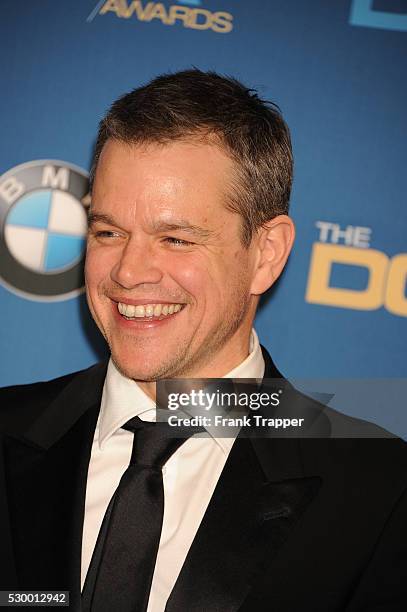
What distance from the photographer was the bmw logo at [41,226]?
2.58 meters

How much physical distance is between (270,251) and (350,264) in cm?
54

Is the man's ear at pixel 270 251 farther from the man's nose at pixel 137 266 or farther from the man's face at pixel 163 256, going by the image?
the man's nose at pixel 137 266

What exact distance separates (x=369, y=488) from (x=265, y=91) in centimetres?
126

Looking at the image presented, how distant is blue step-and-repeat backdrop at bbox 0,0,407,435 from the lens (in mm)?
2574

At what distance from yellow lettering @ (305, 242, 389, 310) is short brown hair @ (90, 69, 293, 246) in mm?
492

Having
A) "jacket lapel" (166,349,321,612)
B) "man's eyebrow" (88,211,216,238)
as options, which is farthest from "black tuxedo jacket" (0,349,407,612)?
"man's eyebrow" (88,211,216,238)

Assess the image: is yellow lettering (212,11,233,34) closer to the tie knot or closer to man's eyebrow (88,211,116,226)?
man's eyebrow (88,211,116,226)

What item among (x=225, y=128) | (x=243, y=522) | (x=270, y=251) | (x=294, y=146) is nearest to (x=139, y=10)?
(x=294, y=146)

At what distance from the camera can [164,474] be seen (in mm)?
1912

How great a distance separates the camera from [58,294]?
2.61 m

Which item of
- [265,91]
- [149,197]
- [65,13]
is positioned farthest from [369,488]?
[65,13]

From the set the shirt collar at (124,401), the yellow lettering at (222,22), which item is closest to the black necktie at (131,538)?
the shirt collar at (124,401)

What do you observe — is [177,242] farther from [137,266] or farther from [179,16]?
[179,16]

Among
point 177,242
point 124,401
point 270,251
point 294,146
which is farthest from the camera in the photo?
point 294,146
